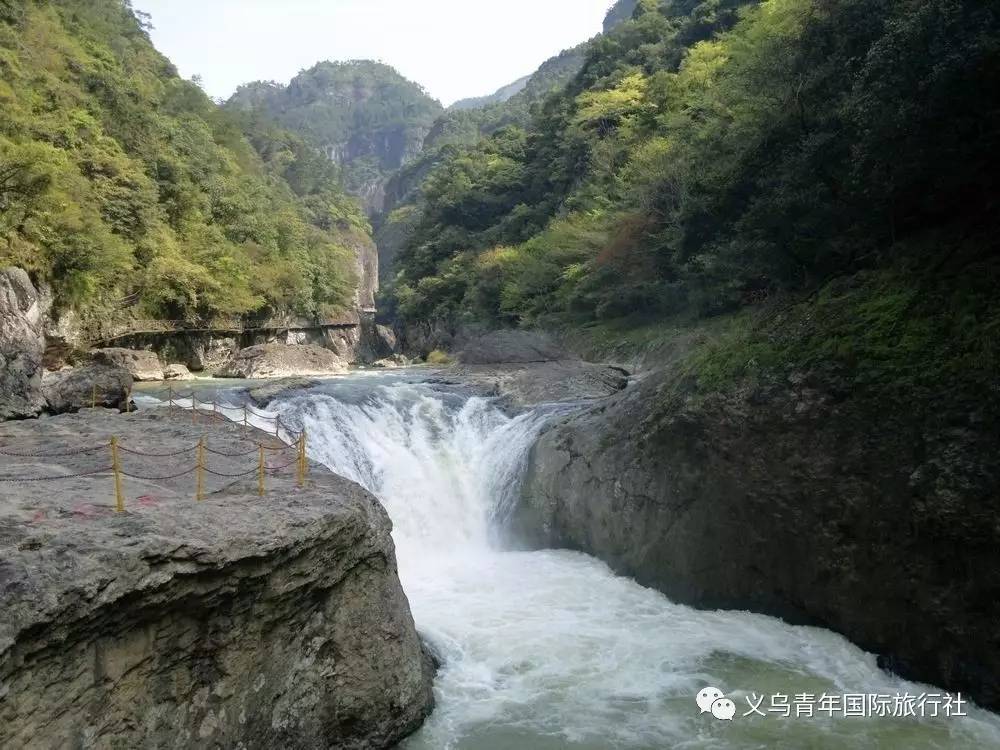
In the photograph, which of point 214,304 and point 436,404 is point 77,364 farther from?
point 436,404

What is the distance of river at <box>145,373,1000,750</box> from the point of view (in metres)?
6.89

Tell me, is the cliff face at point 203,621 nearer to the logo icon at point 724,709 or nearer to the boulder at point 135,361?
the logo icon at point 724,709

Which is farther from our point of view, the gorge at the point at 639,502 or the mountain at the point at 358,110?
the mountain at the point at 358,110

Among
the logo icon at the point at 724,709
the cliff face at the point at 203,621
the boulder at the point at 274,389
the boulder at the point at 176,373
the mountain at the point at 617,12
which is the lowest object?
the logo icon at the point at 724,709

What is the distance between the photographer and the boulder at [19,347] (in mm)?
15086

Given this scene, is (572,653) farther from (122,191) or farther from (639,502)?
(122,191)

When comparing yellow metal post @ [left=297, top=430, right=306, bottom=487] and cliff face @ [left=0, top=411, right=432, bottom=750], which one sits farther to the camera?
yellow metal post @ [left=297, top=430, right=306, bottom=487]

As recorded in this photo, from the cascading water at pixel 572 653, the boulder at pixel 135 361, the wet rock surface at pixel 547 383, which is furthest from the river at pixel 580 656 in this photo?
the boulder at pixel 135 361

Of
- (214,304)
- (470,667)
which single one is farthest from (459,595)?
(214,304)

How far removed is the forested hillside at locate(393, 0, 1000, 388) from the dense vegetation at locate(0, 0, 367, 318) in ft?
43.3

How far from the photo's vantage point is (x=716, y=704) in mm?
7441

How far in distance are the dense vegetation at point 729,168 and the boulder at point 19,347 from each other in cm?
1690

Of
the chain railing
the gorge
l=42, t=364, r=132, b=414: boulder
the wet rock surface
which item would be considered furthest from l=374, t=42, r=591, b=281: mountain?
the chain railing

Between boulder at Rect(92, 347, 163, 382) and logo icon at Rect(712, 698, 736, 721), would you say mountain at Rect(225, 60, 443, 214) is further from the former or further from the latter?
logo icon at Rect(712, 698, 736, 721)
